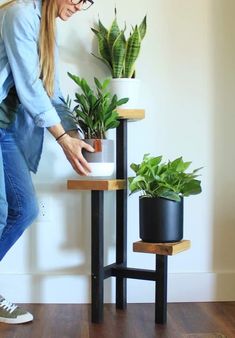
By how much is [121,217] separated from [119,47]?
67 centimetres

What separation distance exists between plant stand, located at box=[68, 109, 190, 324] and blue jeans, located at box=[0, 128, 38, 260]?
0.17m

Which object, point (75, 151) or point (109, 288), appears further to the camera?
point (109, 288)

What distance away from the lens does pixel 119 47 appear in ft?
6.00

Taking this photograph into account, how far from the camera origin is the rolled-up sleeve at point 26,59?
4.79ft

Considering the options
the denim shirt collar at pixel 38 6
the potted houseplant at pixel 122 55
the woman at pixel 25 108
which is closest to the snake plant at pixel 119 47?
the potted houseplant at pixel 122 55

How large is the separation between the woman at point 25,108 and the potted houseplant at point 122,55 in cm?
24

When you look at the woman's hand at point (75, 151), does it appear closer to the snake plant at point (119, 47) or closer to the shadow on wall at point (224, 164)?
the snake plant at point (119, 47)

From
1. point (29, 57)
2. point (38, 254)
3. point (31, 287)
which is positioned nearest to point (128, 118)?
point (29, 57)

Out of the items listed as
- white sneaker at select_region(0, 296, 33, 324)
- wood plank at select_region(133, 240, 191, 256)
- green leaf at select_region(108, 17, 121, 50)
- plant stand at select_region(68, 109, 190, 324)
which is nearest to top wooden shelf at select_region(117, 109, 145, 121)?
plant stand at select_region(68, 109, 190, 324)

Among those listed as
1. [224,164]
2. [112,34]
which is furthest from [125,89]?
[224,164]

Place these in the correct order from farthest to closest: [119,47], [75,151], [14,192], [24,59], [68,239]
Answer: [68,239]
[119,47]
[14,192]
[75,151]
[24,59]

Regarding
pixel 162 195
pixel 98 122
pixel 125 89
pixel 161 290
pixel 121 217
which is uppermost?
pixel 125 89

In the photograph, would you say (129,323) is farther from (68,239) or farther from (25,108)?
(25,108)

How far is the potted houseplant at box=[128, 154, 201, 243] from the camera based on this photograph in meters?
1.69
